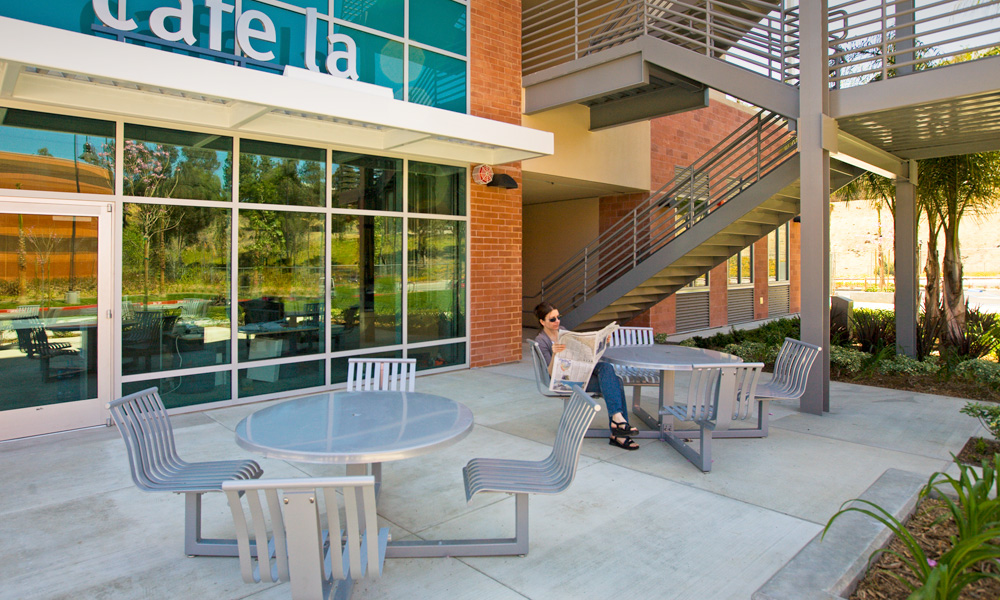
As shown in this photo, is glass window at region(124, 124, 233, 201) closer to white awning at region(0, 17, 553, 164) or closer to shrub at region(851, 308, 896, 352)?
white awning at region(0, 17, 553, 164)

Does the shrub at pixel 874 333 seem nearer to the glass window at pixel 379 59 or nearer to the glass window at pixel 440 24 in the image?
the glass window at pixel 440 24

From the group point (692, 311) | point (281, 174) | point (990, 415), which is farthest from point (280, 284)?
point (692, 311)

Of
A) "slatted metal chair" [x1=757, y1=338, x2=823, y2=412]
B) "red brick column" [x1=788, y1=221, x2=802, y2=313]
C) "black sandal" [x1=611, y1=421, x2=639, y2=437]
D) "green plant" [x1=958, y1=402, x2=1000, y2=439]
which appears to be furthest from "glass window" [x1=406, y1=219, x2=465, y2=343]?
"red brick column" [x1=788, y1=221, x2=802, y2=313]

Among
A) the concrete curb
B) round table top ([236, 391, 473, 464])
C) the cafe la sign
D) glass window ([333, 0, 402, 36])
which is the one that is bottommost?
the concrete curb

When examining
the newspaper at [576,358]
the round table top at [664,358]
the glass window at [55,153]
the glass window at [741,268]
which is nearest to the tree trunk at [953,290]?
the round table top at [664,358]

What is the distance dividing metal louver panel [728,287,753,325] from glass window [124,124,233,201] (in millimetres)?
13346

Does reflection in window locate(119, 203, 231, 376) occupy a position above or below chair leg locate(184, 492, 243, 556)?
above

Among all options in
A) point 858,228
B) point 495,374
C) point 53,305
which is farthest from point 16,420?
point 858,228

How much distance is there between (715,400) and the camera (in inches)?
187

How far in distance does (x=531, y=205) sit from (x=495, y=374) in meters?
7.41

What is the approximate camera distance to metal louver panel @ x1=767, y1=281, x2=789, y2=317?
18453 millimetres

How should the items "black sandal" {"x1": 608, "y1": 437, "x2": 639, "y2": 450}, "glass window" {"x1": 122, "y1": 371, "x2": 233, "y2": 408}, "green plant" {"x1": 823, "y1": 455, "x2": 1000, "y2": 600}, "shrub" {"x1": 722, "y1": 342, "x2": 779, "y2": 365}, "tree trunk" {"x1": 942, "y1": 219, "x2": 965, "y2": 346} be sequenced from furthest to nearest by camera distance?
"tree trunk" {"x1": 942, "y1": 219, "x2": 965, "y2": 346}
"shrub" {"x1": 722, "y1": 342, "x2": 779, "y2": 365}
"glass window" {"x1": 122, "y1": 371, "x2": 233, "y2": 408}
"black sandal" {"x1": 608, "y1": 437, "x2": 639, "y2": 450}
"green plant" {"x1": 823, "y1": 455, "x2": 1000, "y2": 600}

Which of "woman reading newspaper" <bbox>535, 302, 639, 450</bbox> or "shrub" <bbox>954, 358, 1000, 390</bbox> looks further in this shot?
"shrub" <bbox>954, 358, 1000, 390</bbox>

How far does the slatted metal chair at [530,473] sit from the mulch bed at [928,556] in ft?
4.60
